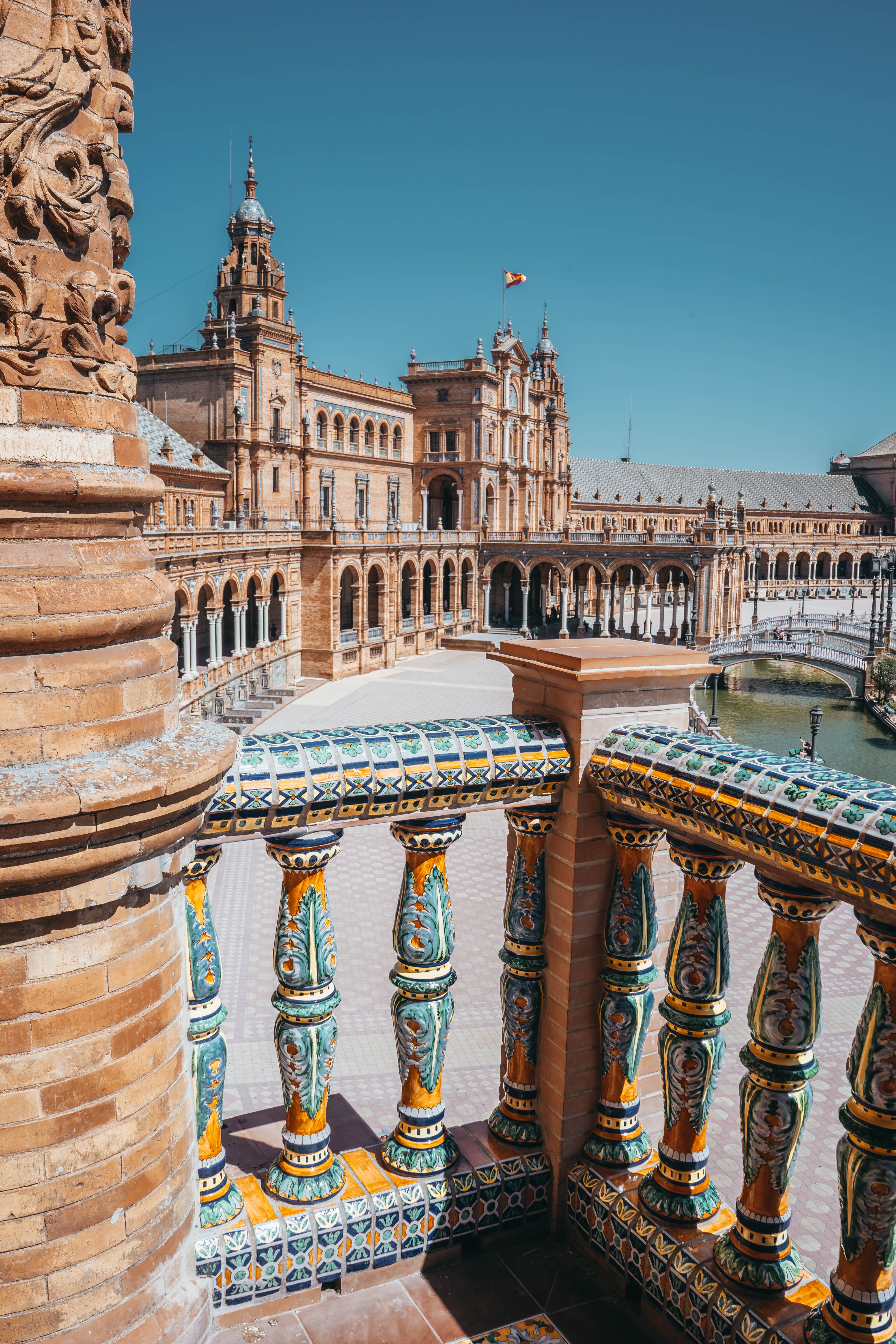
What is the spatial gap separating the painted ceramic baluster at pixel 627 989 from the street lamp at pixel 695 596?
51.4 meters

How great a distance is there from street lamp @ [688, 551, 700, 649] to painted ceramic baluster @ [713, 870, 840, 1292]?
171ft

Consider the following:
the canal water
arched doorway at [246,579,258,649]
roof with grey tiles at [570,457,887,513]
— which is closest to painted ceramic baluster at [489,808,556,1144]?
the canal water

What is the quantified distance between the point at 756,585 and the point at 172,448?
45.0 meters

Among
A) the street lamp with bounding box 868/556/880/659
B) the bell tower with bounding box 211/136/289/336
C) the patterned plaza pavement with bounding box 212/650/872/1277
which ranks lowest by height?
the patterned plaza pavement with bounding box 212/650/872/1277

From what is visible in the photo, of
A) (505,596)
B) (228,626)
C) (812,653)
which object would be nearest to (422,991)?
(228,626)

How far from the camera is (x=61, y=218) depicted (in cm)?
236

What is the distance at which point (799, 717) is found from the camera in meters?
41.2

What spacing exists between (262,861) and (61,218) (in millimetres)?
16778

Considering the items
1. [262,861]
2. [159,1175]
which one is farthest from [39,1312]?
[262,861]

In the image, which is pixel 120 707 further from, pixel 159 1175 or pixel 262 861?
pixel 262 861

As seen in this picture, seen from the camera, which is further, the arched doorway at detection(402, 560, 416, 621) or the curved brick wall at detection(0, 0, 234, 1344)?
the arched doorway at detection(402, 560, 416, 621)

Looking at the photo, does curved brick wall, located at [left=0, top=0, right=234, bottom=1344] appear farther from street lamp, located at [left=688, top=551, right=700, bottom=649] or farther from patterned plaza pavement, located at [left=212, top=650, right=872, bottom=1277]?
street lamp, located at [left=688, top=551, right=700, bottom=649]

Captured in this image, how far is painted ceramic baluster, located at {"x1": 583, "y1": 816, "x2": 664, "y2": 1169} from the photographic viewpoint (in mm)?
3879

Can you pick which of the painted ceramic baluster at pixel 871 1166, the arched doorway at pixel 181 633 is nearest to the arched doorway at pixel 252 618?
the arched doorway at pixel 181 633
